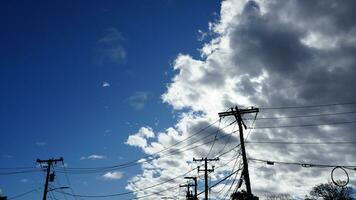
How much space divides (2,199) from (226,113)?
42.9 meters

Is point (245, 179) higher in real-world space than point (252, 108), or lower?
lower

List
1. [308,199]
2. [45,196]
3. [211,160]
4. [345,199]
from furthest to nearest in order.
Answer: [308,199]
[345,199]
[211,160]
[45,196]

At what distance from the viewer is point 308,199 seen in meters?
77.6

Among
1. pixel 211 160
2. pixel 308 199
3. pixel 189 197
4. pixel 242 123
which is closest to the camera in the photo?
pixel 242 123

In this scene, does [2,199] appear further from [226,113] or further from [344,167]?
[344,167]

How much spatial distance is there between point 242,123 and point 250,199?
20.3 ft

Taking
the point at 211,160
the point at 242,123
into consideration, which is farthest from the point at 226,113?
the point at 211,160

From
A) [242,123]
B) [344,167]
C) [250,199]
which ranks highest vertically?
[242,123]

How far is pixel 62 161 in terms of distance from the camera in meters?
42.8

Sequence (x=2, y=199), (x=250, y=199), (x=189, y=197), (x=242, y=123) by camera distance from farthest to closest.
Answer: (x=189, y=197), (x=2, y=199), (x=242, y=123), (x=250, y=199)

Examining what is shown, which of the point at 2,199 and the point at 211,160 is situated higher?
the point at 211,160

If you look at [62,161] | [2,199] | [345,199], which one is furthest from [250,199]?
[345,199]

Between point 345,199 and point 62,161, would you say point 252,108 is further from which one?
point 345,199

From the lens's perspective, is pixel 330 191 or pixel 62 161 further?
pixel 330 191
